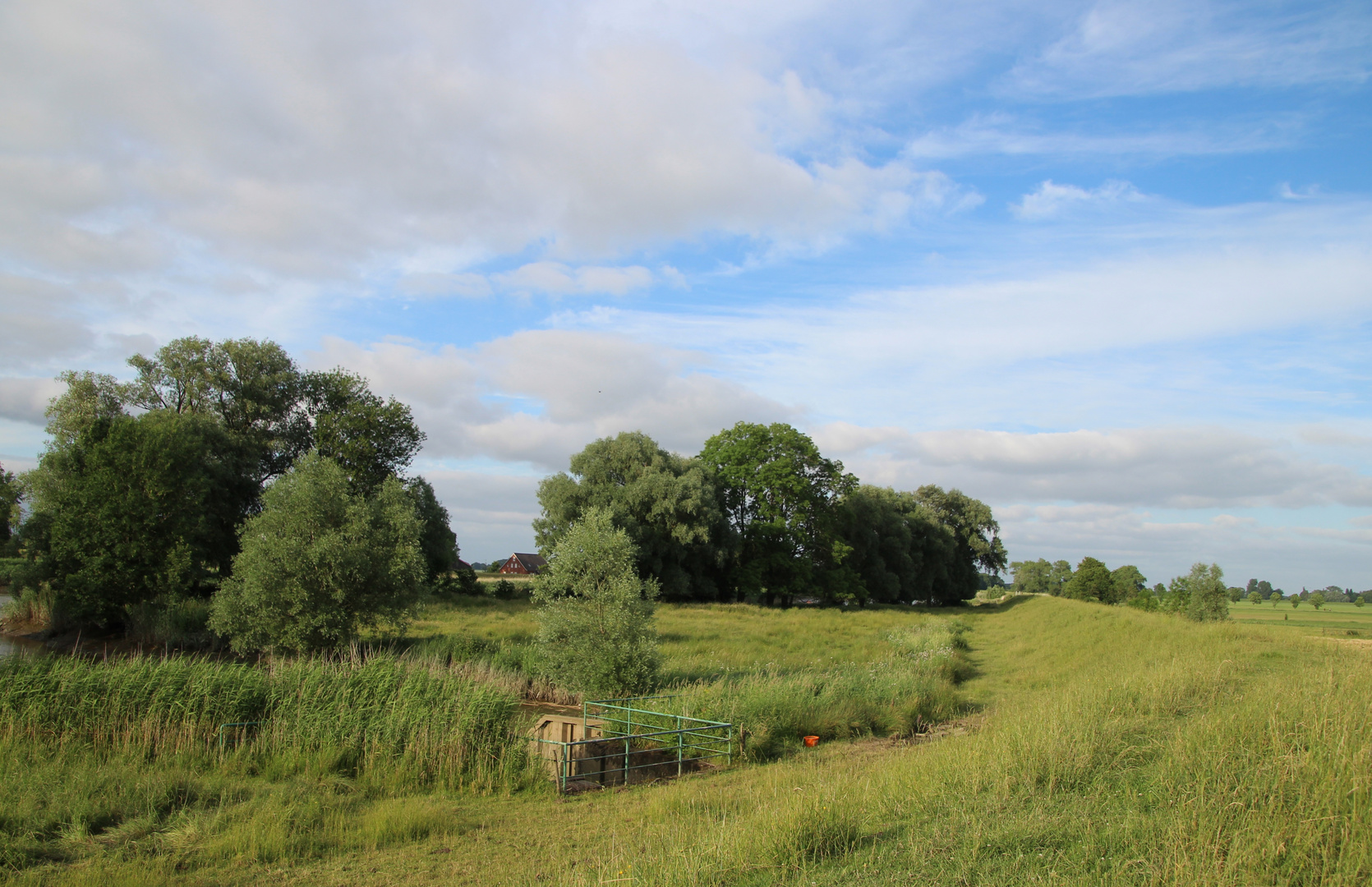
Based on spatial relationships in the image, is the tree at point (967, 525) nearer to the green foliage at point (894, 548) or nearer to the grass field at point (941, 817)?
the green foliage at point (894, 548)

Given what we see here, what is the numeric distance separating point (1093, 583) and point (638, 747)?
74.0m

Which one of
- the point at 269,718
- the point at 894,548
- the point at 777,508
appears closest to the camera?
the point at 269,718

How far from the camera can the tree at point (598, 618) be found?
19.3 meters

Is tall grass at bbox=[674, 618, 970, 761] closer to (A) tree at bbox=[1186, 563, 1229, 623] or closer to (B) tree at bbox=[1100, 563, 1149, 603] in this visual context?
(A) tree at bbox=[1186, 563, 1229, 623]

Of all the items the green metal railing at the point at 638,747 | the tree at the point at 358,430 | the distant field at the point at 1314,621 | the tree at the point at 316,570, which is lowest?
the green metal railing at the point at 638,747

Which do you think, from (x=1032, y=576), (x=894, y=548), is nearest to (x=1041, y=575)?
(x=1032, y=576)

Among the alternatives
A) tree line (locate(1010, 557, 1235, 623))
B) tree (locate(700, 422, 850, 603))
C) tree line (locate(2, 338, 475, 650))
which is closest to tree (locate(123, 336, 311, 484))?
tree line (locate(2, 338, 475, 650))

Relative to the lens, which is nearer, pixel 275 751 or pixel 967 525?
pixel 275 751

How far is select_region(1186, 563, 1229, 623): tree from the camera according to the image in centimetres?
3744

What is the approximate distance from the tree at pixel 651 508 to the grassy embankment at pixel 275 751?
83.6 feet

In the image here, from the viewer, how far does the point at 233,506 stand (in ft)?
131

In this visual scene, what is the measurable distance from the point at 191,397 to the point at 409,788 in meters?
40.2

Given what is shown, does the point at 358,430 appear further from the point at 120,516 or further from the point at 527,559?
the point at 527,559

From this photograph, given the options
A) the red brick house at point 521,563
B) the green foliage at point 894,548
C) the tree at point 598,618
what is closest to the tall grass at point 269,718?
the tree at point 598,618
